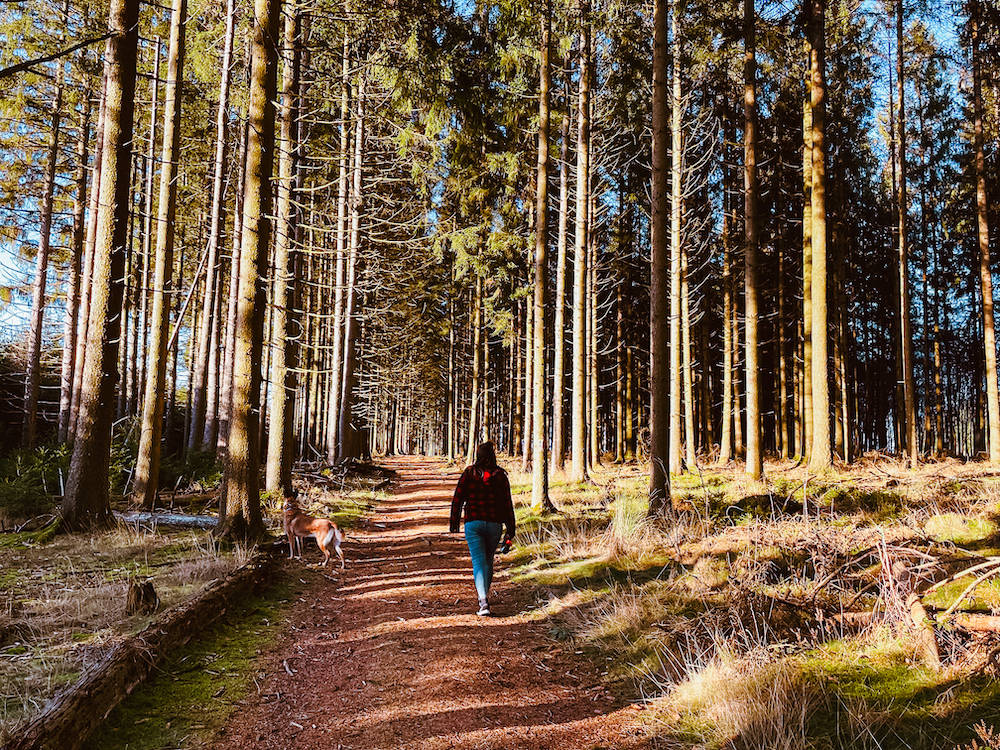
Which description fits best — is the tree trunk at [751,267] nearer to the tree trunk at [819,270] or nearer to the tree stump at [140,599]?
the tree trunk at [819,270]

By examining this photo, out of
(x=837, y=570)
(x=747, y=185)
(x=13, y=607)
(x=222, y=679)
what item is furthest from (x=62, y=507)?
(x=747, y=185)

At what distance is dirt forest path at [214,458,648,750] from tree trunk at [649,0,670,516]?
281 cm

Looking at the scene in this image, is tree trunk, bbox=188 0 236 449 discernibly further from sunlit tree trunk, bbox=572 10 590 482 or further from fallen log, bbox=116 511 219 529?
sunlit tree trunk, bbox=572 10 590 482

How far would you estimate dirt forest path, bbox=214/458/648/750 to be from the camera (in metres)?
4.18

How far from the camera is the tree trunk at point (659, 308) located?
9500 millimetres

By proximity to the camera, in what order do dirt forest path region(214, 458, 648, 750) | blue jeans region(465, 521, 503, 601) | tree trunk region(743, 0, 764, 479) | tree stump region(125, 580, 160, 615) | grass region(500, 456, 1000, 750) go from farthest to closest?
Result: 1. tree trunk region(743, 0, 764, 479)
2. blue jeans region(465, 521, 503, 601)
3. tree stump region(125, 580, 160, 615)
4. dirt forest path region(214, 458, 648, 750)
5. grass region(500, 456, 1000, 750)

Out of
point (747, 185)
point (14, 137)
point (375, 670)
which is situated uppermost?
point (14, 137)

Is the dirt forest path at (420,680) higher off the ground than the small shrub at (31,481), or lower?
lower

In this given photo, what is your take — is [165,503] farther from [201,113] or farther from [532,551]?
[201,113]

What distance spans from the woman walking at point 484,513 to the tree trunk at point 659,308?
117 inches

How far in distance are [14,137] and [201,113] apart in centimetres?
562

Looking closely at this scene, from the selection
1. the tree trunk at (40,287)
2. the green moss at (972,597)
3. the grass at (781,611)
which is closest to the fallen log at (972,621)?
the grass at (781,611)

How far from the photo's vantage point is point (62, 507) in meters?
9.26

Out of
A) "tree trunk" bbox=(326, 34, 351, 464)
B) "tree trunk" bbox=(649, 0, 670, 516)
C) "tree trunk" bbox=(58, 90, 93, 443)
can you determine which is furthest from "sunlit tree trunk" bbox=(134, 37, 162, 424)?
"tree trunk" bbox=(649, 0, 670, 516)
